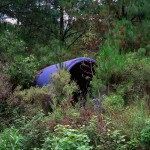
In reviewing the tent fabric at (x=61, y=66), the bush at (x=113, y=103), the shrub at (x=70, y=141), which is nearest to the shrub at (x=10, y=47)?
the tent fabric at (x=61, y=66)

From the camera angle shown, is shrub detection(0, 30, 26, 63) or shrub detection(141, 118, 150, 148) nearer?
shrub detection(141, 118, 150, 148)

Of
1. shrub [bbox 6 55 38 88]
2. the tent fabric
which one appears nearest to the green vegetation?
shrub [bbox 6 55 38 88]

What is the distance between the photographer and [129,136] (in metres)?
4.77

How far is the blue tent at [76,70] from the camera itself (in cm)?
916

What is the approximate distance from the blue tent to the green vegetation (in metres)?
0.35

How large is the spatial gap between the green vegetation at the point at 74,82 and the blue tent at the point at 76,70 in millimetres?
354

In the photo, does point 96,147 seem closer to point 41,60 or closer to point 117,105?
point 117,105

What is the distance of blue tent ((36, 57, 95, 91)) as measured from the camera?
916 cm

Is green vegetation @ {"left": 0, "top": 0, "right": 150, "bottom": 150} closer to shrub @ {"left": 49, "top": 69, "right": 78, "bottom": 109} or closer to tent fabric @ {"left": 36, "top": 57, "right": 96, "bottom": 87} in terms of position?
shrub @ {"left": 49, "top": 69, "right": 78, "bottom": 109}

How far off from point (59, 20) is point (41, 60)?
2.87 meters

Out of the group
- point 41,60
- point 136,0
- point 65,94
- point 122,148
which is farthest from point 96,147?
point 41,60

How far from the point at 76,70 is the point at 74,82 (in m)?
2.20

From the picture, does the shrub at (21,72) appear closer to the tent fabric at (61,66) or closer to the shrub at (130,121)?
the tent fabric at (61,66)

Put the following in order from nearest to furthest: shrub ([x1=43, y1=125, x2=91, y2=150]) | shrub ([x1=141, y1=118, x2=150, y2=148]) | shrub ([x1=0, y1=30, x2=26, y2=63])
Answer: shrub ([x1=43, y1=125, x2=91, y2=150]) → shrub ([x1=141, y1=118, x2=150, y2=148]) → shrub ([x1=0, y1=30, x2=26, y2=63])
